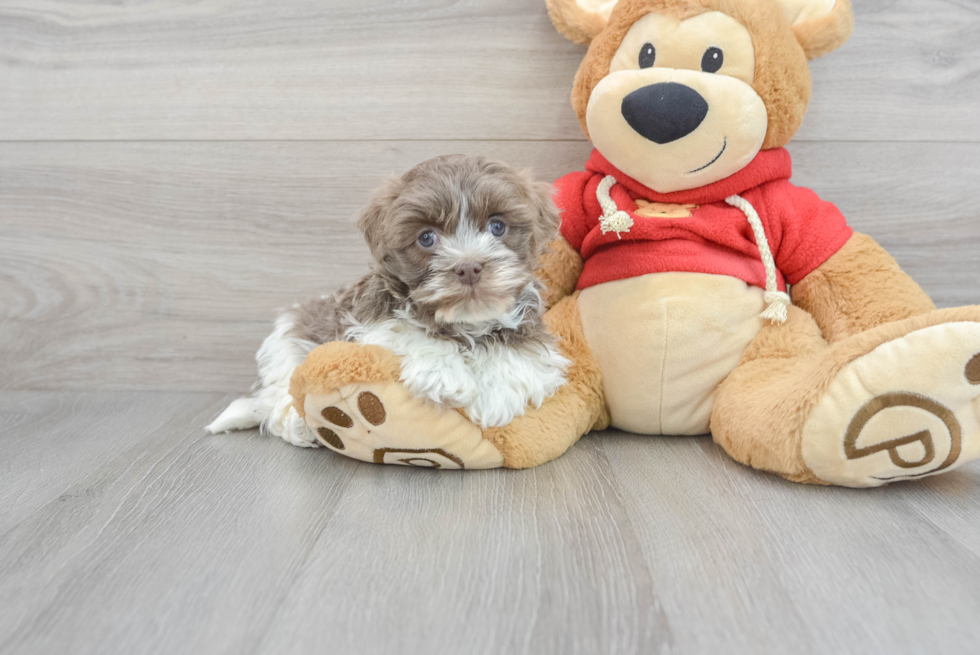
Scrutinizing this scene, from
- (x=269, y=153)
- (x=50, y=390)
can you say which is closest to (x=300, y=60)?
(x=269, y=153)

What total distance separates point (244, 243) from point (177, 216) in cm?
17

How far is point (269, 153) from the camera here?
148cm

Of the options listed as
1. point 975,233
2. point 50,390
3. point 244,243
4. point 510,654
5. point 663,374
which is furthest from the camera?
point 50,390

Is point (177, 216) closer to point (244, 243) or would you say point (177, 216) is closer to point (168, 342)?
point (244, 243)

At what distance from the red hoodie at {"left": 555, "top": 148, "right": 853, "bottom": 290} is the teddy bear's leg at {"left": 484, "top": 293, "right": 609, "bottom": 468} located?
104 millimetres

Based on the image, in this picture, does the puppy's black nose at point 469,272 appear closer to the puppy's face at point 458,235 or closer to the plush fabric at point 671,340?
the puppy's face at point 458,235

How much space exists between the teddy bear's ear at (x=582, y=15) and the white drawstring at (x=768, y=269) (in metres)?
0.41

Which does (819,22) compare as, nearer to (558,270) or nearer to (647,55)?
(647,55)

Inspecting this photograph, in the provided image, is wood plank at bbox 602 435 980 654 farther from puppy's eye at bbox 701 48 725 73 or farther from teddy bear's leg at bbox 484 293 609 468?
puppy's eye at bbox 701 48 725 73

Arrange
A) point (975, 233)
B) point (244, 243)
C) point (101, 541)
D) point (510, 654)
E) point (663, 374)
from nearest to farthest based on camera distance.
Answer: point (510, 654) → point (101, 541) → point (663, 374) → point (975, 233) → point (244, 243)

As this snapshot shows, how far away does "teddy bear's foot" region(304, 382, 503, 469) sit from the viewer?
3.27ft

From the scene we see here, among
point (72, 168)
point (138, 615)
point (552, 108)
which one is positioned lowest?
point (138, 615)

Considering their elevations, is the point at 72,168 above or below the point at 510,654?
above

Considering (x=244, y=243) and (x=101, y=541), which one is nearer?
(x=101, y=541)
